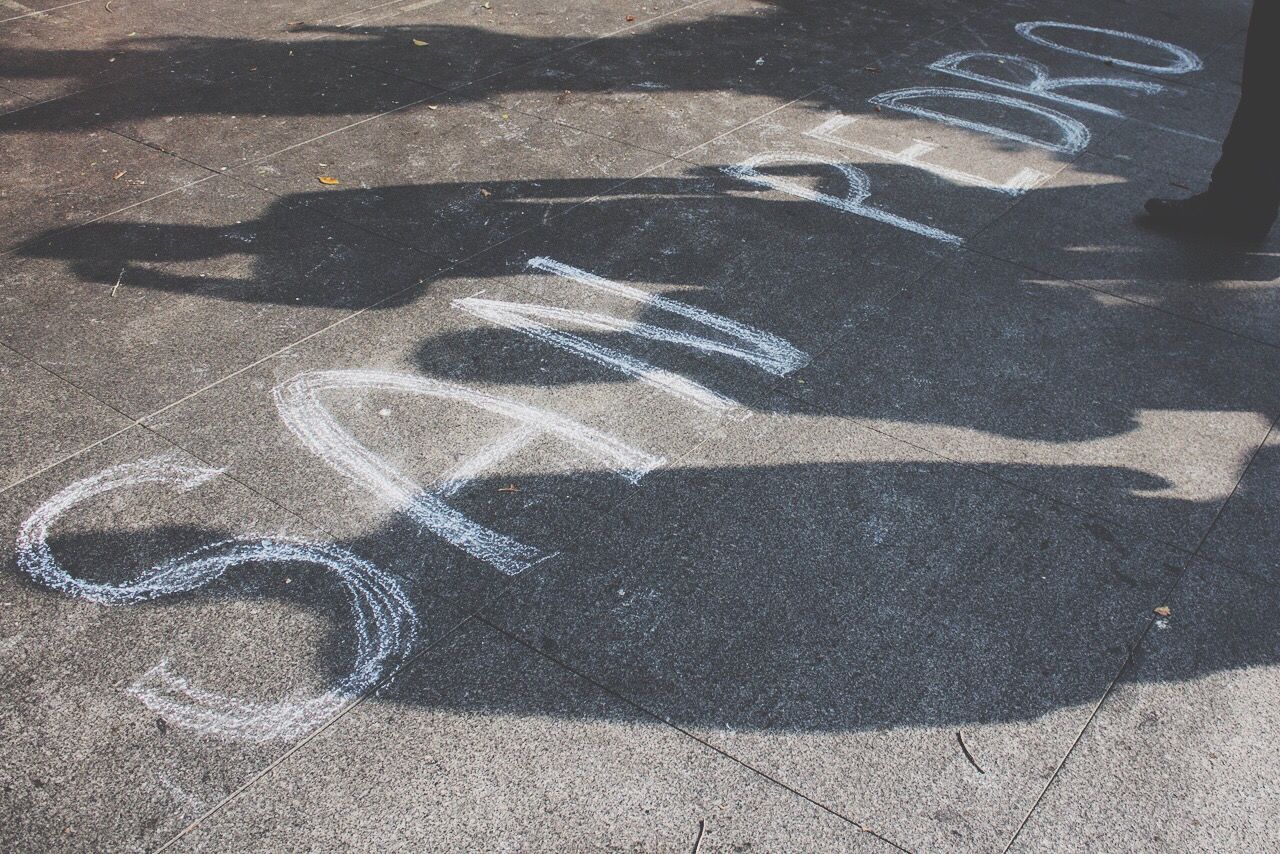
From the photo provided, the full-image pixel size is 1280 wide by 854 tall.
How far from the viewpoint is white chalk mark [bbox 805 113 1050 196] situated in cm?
670

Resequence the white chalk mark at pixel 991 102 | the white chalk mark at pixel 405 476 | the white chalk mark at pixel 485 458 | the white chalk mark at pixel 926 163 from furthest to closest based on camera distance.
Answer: the white chalk mark at pixel 991 102 < the white chalk mark at pixel 926 163 < the white chalk mark at pixel 485 458 < the white chalk mark at pixel 405 476

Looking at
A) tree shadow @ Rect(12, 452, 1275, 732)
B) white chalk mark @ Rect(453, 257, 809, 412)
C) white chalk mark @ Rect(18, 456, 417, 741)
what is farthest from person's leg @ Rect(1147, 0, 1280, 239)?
white chalk mark @ Rect(18, 456, 417, 741)

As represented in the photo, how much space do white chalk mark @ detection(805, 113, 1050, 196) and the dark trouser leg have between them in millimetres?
1093

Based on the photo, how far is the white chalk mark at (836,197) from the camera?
6113 millimetres

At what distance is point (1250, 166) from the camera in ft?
19.8

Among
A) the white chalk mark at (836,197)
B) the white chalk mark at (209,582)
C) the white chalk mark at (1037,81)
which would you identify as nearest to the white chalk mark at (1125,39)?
the white chalk mark at (1037,81)

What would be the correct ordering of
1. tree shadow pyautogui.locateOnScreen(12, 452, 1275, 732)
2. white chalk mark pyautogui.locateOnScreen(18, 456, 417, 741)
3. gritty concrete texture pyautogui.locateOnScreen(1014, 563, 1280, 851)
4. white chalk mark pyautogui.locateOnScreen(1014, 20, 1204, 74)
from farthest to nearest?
1. white chalk mark pyautogui.locateOnScreen(1014, 20, 1204, 74)
2. tree shadow pyautogui.locateOnScreen(12, 452, 1275, 732)
3. white chalk mark pyautogui.locateOnScreen(18, 456, 417, 741)
4. gritty concrete texture pyautogui.locateOnScreen(1014, 563, 1280, 851)

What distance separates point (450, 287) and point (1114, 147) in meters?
4.98

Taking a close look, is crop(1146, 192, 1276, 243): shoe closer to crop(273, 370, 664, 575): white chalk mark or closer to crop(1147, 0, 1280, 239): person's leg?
crop(1147, 0, 1280, 239): person's leg

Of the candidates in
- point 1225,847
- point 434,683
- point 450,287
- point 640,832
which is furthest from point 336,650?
point 1225,847

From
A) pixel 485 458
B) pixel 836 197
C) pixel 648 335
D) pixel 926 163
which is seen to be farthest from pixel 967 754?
pixel 926 163

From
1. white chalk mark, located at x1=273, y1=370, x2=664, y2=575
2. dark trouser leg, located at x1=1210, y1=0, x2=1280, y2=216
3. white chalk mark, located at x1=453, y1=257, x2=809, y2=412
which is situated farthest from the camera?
dark trouser leg, located at x1=1210, y1=0, x2=1280, y2=216

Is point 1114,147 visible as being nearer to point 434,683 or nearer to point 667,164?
point 667,164

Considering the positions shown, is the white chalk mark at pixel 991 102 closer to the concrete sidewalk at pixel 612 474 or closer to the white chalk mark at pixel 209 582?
the concrete sidewalk at pixel 612 474
